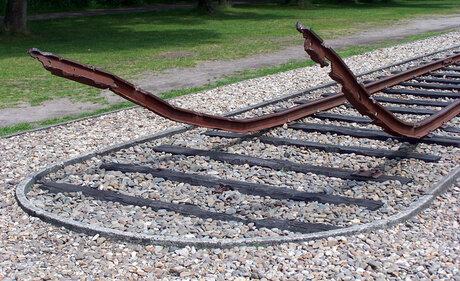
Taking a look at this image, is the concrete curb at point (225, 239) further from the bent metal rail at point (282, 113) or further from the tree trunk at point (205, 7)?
the tree trunk at point (205, 7)

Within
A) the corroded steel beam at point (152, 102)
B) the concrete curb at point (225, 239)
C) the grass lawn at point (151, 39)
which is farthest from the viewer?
the grass lawn at point (151, 39)

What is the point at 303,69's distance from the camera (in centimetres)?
1425

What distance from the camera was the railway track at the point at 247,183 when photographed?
18.6ft

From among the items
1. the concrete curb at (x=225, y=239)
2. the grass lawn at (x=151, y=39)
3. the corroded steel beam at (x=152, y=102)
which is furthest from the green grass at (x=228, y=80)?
the concrete curb at (x=225, y=239)

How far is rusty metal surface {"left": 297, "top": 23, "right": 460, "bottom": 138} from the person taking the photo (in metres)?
5.71

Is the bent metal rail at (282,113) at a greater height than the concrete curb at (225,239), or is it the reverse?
the bent metal rail at (282,113)

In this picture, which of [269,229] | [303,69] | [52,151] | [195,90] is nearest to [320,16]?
[303,69]

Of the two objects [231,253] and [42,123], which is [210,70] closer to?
[42,123]

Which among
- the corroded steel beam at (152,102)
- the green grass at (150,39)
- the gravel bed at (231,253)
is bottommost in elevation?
the green grass at (150,39)

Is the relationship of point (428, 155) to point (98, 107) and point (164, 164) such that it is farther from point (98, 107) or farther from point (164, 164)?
point (98, 107)

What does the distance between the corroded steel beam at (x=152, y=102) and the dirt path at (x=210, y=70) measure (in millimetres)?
3455

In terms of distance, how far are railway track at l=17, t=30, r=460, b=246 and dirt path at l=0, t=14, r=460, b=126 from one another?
2926 mm

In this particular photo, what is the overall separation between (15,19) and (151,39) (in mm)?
4384

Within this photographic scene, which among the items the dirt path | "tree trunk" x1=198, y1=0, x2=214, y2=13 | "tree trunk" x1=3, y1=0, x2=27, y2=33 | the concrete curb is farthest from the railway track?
"tree trunk" x1=198, y1=0, x2=214, y2=13
